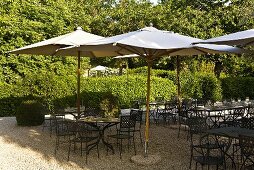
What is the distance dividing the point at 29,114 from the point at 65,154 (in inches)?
177

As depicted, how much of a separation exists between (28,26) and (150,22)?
456 inches

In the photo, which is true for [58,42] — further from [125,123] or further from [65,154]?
[65,154]

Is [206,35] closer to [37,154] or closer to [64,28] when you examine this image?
[64,28]

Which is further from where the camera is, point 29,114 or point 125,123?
point 29,114

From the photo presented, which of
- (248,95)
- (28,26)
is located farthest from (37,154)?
(248,95)

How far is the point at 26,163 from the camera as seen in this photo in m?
7.34

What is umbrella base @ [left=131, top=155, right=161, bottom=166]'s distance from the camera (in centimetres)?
730

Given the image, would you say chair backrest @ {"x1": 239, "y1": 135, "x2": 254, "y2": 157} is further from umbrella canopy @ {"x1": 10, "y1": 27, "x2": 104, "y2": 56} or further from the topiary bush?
the topiary bush

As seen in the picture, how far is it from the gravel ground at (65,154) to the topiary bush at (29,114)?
1039 millimetres

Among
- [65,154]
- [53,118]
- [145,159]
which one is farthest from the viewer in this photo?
[53,118]

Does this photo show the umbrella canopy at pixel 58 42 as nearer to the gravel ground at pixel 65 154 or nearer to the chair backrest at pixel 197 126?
the gravel ground at pixel 65 154

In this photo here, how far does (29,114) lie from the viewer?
11.9 metres

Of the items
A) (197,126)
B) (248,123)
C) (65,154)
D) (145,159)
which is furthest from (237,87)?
(65,154)

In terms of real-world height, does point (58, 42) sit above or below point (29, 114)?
above
